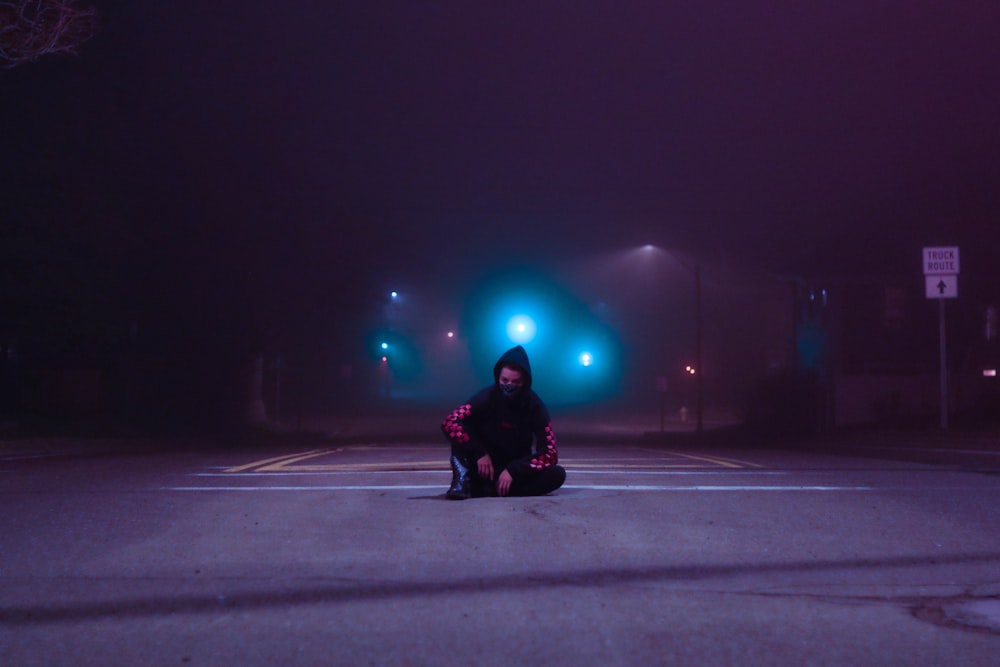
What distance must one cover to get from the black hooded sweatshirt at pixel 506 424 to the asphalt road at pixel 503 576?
19.3 inches

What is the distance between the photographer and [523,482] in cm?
1012

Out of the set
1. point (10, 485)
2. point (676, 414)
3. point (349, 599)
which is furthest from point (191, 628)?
point (676, 414)

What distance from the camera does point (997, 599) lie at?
19.8ft

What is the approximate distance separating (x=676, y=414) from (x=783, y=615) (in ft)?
227

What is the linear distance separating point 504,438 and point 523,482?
0.48 m

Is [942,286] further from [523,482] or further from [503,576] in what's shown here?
[503,576]

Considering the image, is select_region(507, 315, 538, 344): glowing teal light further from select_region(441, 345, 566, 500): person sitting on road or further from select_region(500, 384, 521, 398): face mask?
select_region(500, 384, 521, 398): face mask

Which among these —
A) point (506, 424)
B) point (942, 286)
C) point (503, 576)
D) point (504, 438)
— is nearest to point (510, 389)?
point (506, 424)

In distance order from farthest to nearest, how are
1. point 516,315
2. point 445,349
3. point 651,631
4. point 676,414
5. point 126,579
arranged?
point 445,349 < point 676,414 < point 516,315 < point 126,579 < point 651,631

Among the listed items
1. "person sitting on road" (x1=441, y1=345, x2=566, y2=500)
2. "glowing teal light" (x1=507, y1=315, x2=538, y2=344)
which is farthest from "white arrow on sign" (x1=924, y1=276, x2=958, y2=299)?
"person sitting on road" (x1=441, y1=345, x2=566, y2=500)

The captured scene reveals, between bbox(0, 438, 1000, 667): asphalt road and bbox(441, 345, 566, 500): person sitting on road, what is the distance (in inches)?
12.5

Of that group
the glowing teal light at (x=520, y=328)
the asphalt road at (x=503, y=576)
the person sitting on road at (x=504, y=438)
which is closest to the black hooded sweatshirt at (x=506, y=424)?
the person sitting on road at (x=504, y=438)

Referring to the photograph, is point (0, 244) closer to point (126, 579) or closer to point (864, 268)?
point (126, 579)

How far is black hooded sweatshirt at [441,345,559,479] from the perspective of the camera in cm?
984
